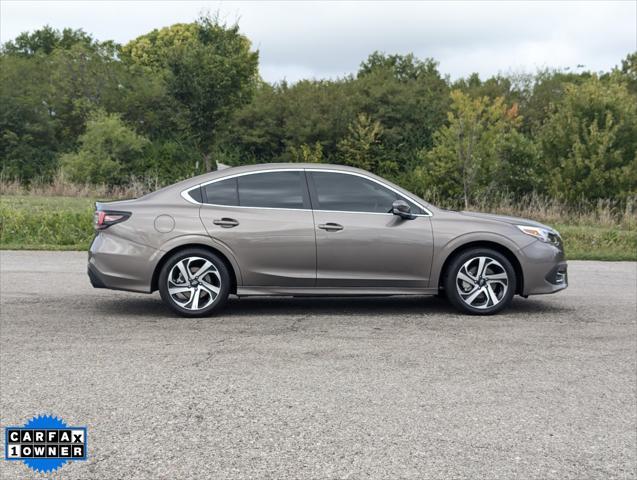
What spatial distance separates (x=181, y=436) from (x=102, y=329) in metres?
3.35

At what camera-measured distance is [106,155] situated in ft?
107

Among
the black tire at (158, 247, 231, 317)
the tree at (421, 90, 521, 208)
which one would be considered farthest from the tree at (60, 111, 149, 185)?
the black tire at (158, 247, 231, 317)

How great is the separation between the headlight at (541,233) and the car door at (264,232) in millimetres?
2341

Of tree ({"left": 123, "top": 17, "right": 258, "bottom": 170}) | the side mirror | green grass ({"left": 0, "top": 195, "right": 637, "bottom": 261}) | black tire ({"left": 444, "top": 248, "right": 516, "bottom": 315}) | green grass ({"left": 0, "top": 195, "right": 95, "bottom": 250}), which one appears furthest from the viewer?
tree ({"left": 123, "top": 17, "right": 258, "bottom": 170})

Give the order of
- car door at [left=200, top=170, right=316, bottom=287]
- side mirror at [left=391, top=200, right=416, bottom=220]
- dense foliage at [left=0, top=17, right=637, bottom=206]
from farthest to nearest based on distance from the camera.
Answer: dense foliage at [left=0, top=17, right=637, bottom=206] < side mirror at [left=391, top=200, right=416, bottom=220] < car door at [left=200, top=170, right=316, bottom=287]

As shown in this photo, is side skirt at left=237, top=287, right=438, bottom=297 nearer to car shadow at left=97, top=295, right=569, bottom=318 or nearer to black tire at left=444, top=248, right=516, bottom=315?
car shadow at left=97, top=295, right=569, bottom=318

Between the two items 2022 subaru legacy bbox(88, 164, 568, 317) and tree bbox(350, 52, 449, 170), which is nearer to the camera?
2022 subaru legacy bbox(88, 164, 568, 317)

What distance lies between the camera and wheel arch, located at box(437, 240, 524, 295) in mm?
8500

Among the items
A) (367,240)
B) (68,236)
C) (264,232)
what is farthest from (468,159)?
(264,232)

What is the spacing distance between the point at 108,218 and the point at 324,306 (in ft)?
8.62

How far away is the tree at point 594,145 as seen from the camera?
→ 2481cm

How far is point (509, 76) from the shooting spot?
4544 centimetres

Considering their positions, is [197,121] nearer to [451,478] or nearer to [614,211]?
[614,211]

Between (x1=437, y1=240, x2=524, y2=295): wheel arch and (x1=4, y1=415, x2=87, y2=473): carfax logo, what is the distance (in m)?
4.81
